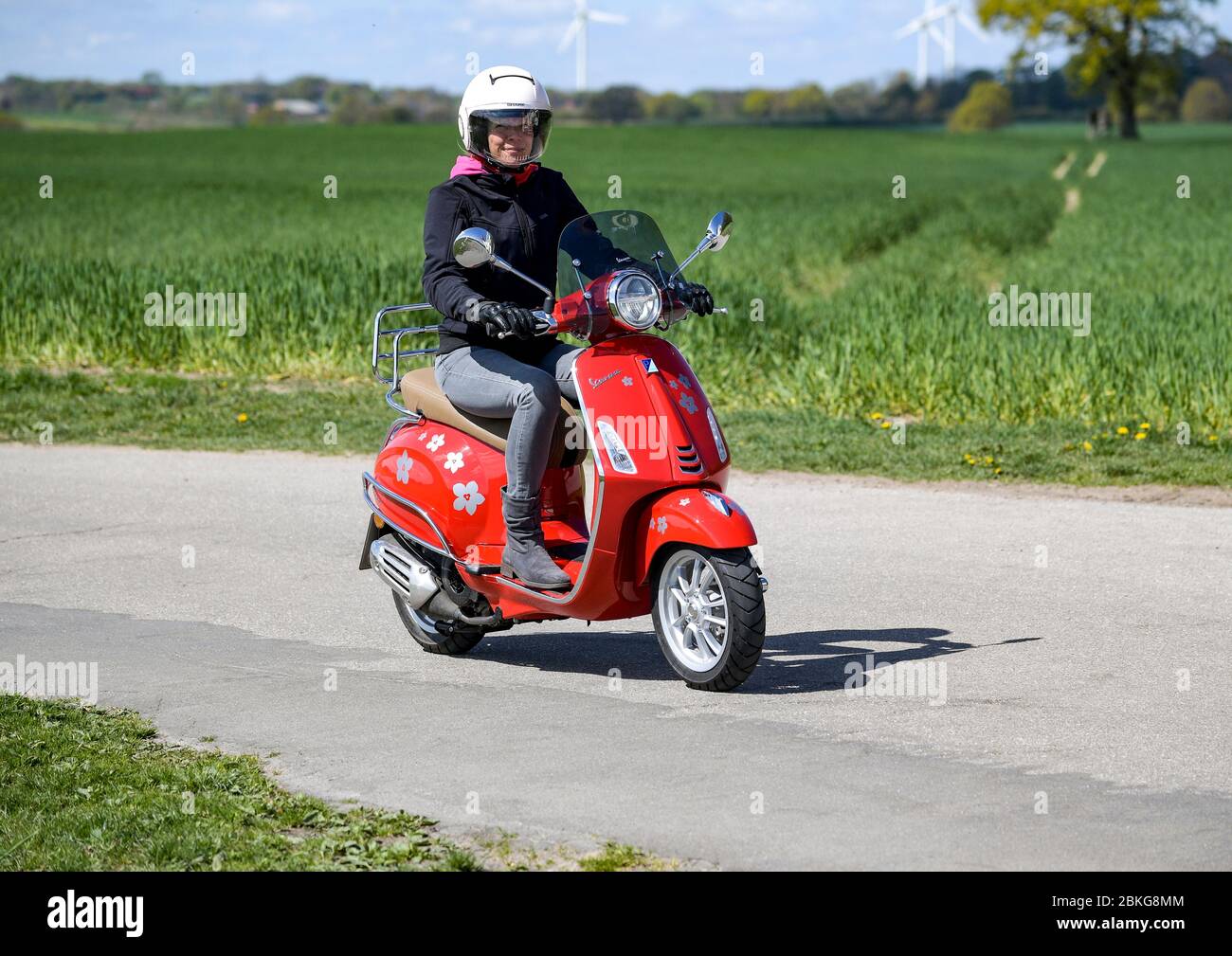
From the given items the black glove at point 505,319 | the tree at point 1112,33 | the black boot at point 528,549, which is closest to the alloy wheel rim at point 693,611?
the black boot at point 528,549

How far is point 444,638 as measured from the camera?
7.33 meters

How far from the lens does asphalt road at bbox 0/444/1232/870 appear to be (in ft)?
16.5

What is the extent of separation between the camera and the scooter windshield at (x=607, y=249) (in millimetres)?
6531

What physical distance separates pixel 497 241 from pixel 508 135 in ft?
1.36

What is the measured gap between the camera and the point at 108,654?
285 inches

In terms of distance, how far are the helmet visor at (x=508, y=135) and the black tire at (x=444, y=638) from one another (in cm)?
189

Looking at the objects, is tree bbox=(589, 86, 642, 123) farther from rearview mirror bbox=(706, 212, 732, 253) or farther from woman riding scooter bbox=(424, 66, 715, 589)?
rearview mirror bbox=(706, 212, 732, 253)

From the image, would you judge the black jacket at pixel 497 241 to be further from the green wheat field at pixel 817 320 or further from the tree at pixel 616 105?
the tree at pixel 616 105

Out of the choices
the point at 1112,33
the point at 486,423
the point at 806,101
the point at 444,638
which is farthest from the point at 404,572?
the point at 806,101

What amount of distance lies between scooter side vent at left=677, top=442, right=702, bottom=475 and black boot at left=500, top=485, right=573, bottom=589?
685 millimetres

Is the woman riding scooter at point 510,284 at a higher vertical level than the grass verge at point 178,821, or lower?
higher

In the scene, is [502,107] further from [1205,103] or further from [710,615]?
[1205,103]

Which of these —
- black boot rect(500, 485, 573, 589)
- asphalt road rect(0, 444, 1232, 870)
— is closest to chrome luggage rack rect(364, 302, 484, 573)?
black boot rect(500, 485, 573, 589)
